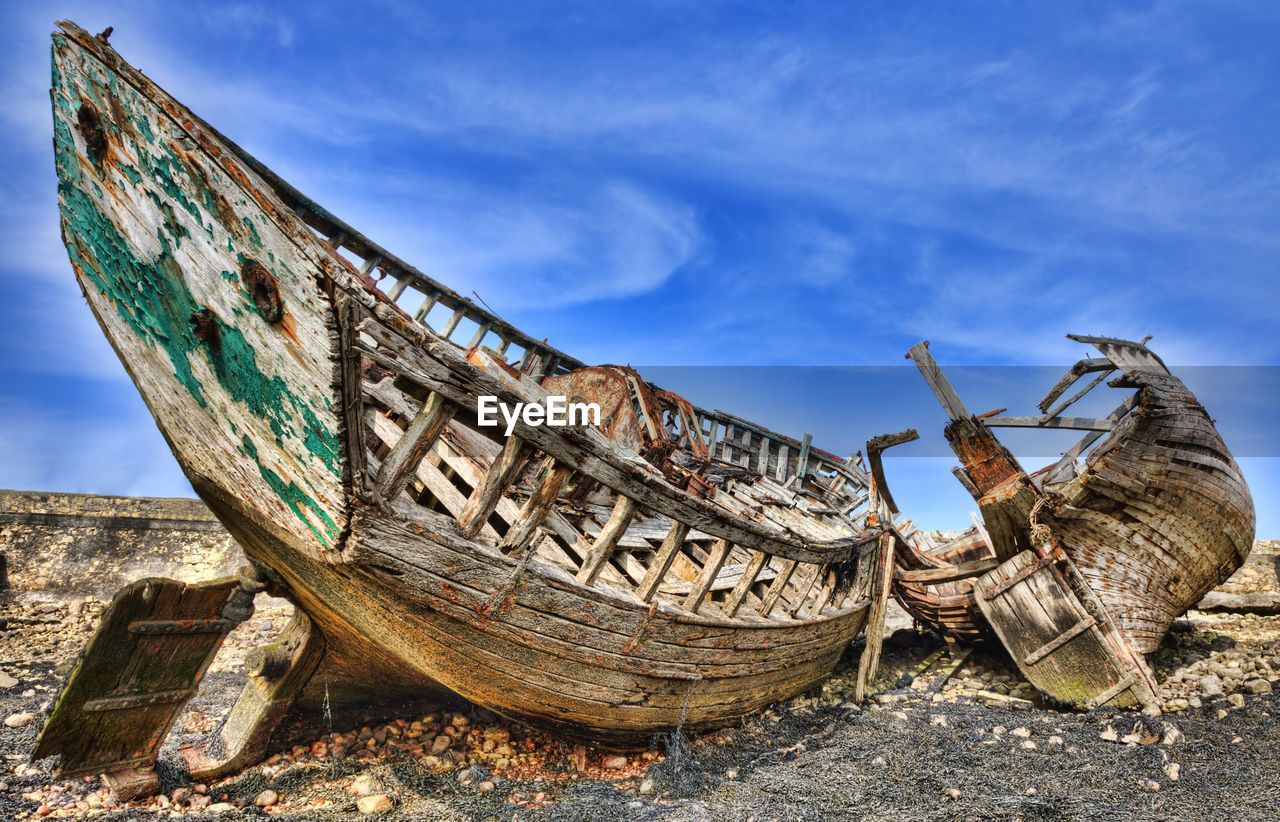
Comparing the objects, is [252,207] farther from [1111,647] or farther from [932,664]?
[932,664]

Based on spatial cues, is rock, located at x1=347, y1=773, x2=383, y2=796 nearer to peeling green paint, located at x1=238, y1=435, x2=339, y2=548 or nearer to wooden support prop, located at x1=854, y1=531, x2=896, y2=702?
peeling green paint, located at x1=238, y1=435, x2=339, y2=548

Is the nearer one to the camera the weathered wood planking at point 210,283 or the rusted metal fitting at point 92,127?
the weathered wood planking at point 210,283

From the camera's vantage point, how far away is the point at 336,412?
2.57 metres

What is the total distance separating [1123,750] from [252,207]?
7.03 m

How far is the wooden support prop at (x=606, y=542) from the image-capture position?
3.63m

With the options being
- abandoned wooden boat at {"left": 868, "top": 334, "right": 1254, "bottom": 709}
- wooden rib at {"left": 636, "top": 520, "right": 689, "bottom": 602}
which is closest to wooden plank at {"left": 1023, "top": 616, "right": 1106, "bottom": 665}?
abandoned wooden boat at {"left": 868, "top": 334, "right": 1254, "bottom": 709}

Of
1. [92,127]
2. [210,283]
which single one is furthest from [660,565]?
[92,127]

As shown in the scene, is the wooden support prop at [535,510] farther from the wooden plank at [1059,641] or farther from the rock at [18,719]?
the wooden plank at [1059,641]

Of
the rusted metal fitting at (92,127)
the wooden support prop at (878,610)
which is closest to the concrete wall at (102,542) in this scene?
the rusted metal fitting at (92,127)

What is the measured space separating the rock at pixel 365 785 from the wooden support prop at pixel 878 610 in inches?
205

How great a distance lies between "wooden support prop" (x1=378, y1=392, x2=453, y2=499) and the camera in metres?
2.86

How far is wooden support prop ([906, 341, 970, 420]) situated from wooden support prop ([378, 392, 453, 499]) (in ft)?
20.2

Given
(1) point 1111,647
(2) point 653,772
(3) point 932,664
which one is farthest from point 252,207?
(3) point 932,664

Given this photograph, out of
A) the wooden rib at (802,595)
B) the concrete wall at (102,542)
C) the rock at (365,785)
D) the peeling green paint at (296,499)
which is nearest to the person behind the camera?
the peeling green paint at (296,499)
